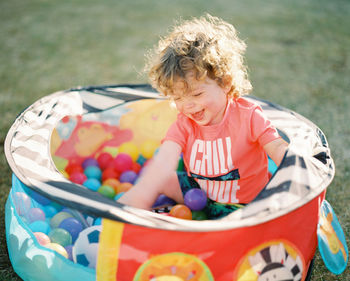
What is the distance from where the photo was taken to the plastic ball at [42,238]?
4.53ft

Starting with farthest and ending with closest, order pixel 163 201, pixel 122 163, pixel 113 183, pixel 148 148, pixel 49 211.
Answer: pixel 148 148 → pixel 122 163 → pixel 113 183 → pixel 163 201 → pixel 49 211

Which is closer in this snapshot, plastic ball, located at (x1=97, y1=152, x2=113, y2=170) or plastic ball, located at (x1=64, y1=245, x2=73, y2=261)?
plastic ball, located at (x1=64, y1=245, x2=73, y2=261)

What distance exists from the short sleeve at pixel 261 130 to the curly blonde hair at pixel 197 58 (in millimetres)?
143

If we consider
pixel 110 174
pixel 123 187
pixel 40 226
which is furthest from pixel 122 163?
pixel 40 226

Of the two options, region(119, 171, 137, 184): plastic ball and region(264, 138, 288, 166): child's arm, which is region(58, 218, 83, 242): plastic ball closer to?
region(119, 171, 137, 184): plastic ball

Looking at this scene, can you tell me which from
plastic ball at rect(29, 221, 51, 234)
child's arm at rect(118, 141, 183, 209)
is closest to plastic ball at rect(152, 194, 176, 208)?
child's arm at rect(118, 141, 183, 209)

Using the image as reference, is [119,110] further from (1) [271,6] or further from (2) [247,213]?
(1) [271,6]

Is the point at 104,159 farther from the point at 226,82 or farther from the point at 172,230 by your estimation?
the point at 172,230

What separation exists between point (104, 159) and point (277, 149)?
43.2 inches

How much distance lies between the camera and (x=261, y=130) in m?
1.45

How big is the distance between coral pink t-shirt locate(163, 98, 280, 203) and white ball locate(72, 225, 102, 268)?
502 mm

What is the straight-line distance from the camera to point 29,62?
3.57m

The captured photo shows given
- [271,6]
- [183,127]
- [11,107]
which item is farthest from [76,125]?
[271,6]

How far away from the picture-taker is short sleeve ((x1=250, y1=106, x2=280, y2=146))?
1429 mm
